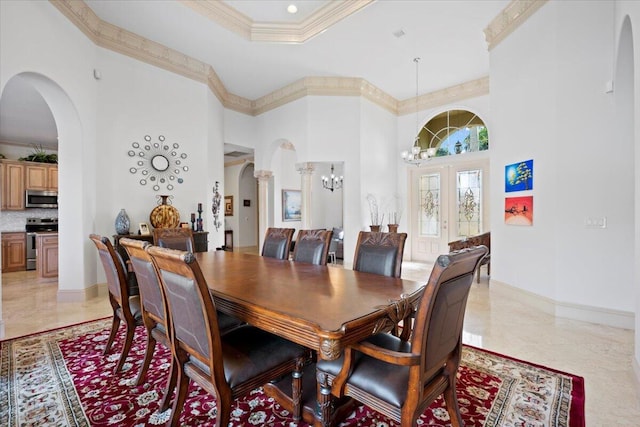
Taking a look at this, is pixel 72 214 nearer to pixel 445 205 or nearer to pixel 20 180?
pixel 20 180

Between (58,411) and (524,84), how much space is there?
5.48 metres

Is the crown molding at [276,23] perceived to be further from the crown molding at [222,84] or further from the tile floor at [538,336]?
the tile floor at [538,336]

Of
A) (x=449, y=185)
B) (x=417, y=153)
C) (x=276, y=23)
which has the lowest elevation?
(x=449, y=185)

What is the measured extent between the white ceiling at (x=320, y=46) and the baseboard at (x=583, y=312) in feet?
12.5

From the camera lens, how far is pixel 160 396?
1.90 meters

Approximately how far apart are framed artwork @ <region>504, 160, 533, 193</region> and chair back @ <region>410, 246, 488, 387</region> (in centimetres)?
313

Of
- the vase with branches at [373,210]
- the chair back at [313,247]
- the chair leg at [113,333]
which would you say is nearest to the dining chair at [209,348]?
the chair back at [313,247]

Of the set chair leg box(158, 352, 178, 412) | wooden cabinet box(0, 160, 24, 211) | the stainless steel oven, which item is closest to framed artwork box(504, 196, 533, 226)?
chair leg box(158, 352, 178, 412)

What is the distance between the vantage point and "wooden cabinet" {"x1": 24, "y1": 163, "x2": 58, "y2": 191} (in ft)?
20.9

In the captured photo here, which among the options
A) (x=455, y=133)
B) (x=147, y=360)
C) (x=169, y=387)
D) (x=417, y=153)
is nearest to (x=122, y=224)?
(x=147, y=360)

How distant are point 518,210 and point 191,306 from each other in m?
4.16

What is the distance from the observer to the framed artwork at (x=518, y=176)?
3785 millimetres

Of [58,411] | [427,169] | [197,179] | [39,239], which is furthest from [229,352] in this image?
[427,169]

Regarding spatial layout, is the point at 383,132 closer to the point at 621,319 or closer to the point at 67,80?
the point at 621,319
